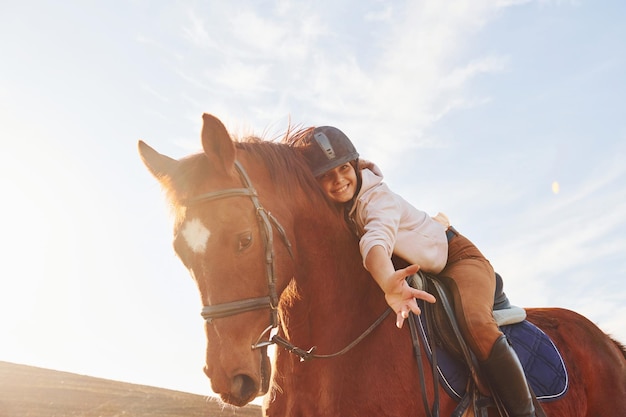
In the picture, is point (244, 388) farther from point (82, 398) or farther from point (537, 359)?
point (82, 398)

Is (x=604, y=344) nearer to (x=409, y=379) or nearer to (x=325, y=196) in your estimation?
(x=409, y=379)

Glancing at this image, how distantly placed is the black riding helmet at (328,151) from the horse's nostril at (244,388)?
1704mm

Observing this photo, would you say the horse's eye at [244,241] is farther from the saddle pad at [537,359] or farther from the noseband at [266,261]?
the saddle pad at [537,359]

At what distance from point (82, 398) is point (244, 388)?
1512 cm

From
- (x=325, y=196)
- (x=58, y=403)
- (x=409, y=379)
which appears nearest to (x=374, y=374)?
(x=409, y=379)

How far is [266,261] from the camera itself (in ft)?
10.3

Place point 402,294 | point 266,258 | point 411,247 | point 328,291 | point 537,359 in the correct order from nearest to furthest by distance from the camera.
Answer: point 402,294
point 266,258
point 328,291
point 411,247
point 537,359

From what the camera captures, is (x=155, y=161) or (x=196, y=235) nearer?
(x=196, y=235)

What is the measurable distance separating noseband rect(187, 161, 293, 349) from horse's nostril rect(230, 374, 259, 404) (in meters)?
0.20

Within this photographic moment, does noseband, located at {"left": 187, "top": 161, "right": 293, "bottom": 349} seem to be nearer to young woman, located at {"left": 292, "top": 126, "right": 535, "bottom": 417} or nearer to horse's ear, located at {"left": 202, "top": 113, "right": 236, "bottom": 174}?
horse's ear, located at {"left": 202, "top": 113, "right": 236, "bottom": 174}

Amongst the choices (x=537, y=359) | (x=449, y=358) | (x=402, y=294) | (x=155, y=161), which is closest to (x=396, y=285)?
(x=402, y=294)

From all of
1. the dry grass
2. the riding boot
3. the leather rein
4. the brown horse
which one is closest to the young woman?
the riding boot

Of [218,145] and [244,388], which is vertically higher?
[218,145]

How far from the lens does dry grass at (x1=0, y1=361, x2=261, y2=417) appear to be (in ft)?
44.3
